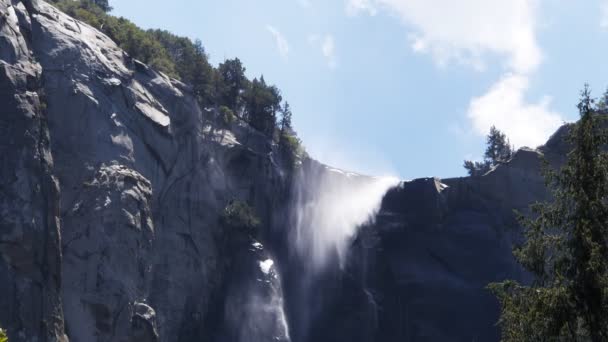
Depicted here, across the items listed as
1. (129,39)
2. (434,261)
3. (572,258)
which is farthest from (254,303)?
(572,258)

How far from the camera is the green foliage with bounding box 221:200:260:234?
6056 cm

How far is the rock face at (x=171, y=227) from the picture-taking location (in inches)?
1779

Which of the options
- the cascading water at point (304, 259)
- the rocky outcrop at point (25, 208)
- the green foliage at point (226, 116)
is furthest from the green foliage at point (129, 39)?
the rocky outcrop at point (25, 208)

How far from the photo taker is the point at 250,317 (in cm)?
5991

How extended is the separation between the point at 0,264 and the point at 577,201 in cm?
3121

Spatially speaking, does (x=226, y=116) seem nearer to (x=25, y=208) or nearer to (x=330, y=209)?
(x=330, y=209)

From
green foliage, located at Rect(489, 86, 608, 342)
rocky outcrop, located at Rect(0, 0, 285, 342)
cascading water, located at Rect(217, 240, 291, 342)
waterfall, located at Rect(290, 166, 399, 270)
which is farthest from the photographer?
waterfall, located at Rect(290, 166, 399, 270)

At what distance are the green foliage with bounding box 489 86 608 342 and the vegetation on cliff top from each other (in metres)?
46.3

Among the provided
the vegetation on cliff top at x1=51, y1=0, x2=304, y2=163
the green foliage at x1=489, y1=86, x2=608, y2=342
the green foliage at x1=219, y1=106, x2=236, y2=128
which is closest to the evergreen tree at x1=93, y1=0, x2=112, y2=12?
the vegetation on cliff top at x1=51, y1=0, x2=304, y2=163

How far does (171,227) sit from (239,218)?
637 centimetres

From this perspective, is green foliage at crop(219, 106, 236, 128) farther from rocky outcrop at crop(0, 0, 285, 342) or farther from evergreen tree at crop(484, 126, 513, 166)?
evergreen tree at crop(484, 126, 513, 166)

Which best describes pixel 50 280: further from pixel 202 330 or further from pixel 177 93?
pixel 177 93

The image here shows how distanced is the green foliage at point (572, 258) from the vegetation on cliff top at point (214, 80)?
46.3 meters

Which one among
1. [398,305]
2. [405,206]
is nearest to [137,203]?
[398,305]
